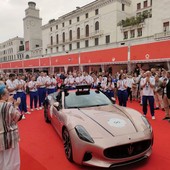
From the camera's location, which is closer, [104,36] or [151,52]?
[151,52]

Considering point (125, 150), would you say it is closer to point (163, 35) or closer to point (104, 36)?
point (163, 35)

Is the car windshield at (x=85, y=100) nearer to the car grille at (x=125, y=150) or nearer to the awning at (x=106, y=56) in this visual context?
the car grille at (x=125, y=150)

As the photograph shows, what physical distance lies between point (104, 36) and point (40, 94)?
1400 inches

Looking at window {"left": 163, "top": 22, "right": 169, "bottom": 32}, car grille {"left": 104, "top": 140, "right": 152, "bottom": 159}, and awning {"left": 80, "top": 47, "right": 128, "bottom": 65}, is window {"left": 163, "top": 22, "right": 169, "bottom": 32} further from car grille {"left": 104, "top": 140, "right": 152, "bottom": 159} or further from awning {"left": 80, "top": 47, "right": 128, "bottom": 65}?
car grille {"left": 104, "top": 140, "right": 152, "bottom": 159}

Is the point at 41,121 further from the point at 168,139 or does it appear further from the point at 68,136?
the point at 168,139

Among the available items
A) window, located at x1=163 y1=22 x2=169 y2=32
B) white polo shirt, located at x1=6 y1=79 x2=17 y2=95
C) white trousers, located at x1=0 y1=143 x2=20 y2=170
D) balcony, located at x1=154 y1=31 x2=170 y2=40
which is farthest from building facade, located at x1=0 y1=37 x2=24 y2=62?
white trousers, located at x1=0 y1=143 x2=20 y2=170

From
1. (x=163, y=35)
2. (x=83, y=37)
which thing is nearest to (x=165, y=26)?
(x=163, y=35)

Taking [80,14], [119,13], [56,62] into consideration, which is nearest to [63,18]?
[80,14]

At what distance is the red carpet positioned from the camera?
3.69m

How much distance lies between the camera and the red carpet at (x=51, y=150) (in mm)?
3691

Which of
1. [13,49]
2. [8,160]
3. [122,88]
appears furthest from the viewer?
[13,49]

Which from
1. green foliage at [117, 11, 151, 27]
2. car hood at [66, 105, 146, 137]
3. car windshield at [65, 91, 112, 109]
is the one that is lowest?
car hood at [66, 105, 146, 137]

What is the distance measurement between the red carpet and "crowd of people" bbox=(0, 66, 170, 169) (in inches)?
38.4

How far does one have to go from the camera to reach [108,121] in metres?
3.86
